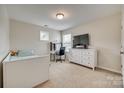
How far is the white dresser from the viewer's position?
3.54m

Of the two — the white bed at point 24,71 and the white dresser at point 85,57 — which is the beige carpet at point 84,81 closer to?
the white bed at point 24,71

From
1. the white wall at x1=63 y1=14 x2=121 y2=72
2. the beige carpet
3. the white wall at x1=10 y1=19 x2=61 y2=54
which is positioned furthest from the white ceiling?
the beige carpet

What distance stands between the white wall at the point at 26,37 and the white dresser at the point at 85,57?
1.98 m

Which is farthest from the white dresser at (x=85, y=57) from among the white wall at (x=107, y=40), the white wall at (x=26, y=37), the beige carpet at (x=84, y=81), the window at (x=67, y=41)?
the white wall at (x=26, y=37)

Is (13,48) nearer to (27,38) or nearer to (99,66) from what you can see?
(27,38)

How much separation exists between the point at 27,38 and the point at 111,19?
414cm

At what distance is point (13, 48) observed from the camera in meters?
4.10

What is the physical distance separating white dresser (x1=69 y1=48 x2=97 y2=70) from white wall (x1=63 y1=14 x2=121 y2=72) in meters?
0.41

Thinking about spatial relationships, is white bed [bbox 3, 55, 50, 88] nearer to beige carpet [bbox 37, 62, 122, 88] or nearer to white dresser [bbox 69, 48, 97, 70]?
beige carpet [bbox 37, 62, 122, 88]

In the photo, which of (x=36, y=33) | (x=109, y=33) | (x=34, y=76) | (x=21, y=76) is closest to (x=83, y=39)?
(x=109, y=33)

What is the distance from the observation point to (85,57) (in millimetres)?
3922

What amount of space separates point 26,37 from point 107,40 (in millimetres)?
3991

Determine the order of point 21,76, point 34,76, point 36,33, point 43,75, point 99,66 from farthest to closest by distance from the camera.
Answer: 1. point 36,33
2. point 99,66
3. point 43,75
4. point 34,76
5. point 21,76

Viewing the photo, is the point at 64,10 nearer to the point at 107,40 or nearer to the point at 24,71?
the point at 107,40
